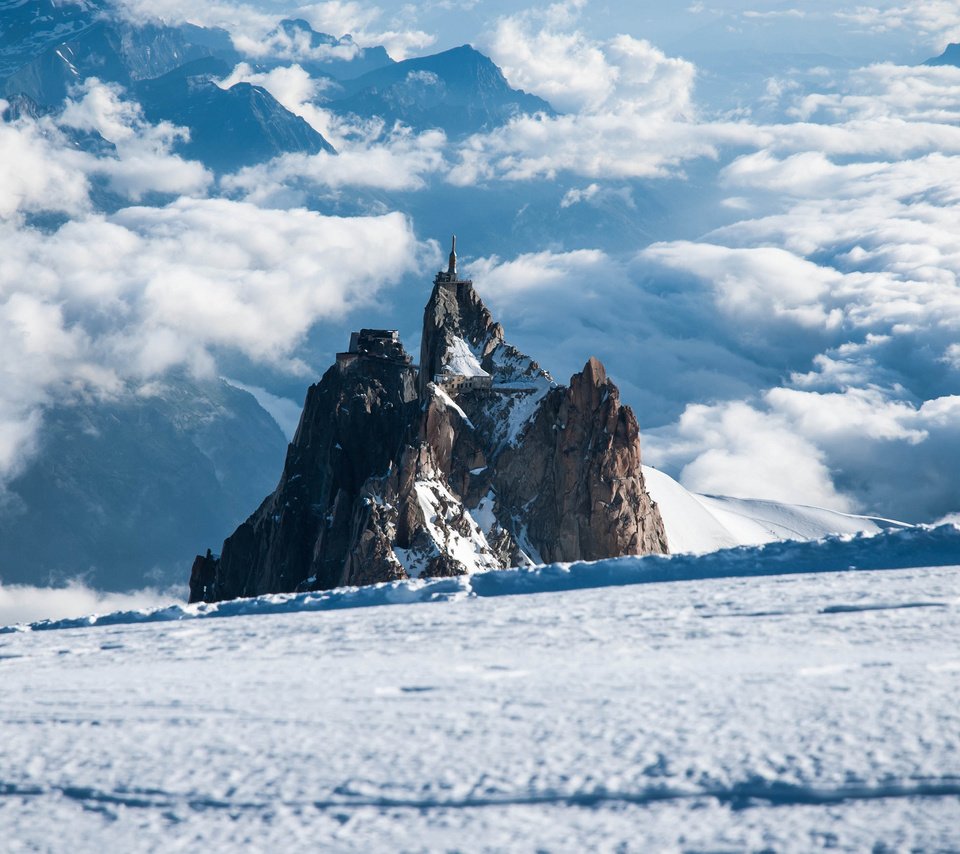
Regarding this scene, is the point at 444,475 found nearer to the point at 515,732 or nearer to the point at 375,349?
the point at 375,349

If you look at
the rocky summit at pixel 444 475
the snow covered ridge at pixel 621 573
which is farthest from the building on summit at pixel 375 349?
the snow covered ridge at pixel 621 573

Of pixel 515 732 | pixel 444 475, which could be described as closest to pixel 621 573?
pixel 515 732

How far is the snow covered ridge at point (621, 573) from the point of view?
19641mm

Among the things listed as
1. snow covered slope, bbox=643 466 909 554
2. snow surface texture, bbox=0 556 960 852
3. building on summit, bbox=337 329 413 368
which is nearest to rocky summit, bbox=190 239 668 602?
building on summit, bbox=337 329 413 368

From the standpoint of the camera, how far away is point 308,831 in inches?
405

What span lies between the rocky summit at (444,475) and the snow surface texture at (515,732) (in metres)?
47.1

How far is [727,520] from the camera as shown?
128750 millimetres

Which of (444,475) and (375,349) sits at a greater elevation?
(375,349)

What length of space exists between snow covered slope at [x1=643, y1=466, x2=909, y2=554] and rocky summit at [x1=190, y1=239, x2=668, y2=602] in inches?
321

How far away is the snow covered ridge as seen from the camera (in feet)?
64.4

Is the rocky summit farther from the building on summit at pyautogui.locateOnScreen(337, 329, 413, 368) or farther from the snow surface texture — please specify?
the snow surface texture

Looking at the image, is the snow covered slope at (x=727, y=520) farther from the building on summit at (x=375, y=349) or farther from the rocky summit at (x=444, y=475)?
the building on summit at (x=375, y=349)

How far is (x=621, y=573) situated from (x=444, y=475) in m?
57.6

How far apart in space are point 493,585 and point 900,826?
421 inches
